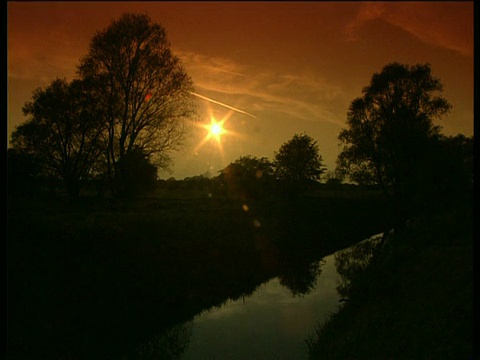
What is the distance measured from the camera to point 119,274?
12.9 meters

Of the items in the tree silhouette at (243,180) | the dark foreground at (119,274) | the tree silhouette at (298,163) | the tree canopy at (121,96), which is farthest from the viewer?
the tree silhouette at (298,163)

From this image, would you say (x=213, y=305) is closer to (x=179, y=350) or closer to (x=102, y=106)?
(x=179, y=350)

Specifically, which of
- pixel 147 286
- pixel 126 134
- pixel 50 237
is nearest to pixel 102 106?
pixel 126 134

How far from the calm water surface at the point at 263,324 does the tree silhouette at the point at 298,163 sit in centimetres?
4304

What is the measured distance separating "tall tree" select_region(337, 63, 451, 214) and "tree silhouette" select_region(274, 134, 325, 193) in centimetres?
2760

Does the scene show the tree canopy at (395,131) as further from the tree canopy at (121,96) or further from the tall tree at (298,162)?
the tall tree at (298,162)

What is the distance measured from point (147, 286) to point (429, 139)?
23.1m

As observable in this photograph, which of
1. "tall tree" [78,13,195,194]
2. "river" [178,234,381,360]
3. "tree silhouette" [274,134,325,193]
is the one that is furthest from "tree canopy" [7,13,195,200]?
"tree silhouette" [274,134,325,193]

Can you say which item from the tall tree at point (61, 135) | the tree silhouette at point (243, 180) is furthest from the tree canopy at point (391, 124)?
the tall tree at point (61, 135)

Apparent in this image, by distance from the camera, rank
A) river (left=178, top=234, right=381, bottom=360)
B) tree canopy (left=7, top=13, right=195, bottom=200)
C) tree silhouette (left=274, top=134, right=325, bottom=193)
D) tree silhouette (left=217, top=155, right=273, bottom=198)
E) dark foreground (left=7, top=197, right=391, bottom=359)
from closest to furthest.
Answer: dark foreground (left=7, top=197, right=391, bottom=359) < river (left=178, top=234, right=381, bottom=360) < tree canopy (left=7, top=13, right=195, bottom=200) < tree silhouette (left=217, top=155, right=273, bottom=198) < tree silhouette (left=274, top=134, right=325, bottom=193)

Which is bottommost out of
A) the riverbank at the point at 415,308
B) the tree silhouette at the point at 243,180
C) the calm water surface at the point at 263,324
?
the calm water surface at the point at 263,324

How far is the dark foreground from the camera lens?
10164 mm

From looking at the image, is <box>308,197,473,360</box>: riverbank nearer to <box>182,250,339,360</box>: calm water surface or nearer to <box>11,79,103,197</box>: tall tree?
<box>182,250,339,360</box>: calm water surface

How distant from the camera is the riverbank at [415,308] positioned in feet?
23.8
